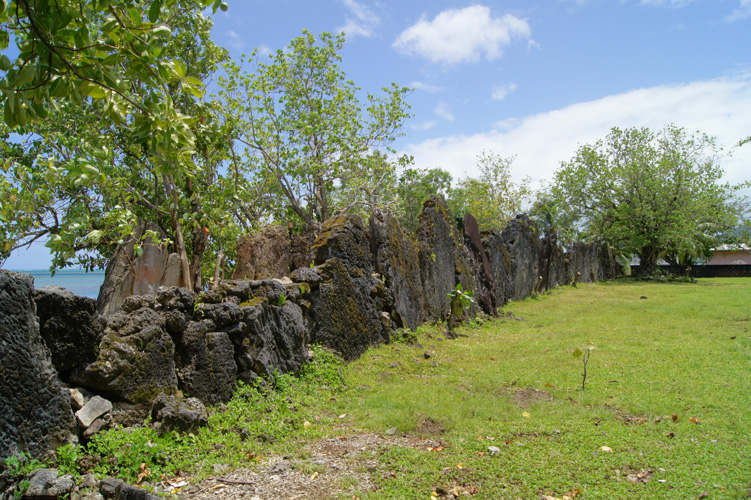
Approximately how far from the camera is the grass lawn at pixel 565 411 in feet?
12.8

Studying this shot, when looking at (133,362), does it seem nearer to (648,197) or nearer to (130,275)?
(130,275)

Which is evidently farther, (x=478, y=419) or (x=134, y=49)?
(x=478, y=419)

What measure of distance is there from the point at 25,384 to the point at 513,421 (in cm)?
431

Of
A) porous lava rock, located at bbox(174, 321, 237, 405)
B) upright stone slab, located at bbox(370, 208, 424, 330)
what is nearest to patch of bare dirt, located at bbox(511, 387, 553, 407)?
porous lava rock, located at bbox(174, 321, 237, 405)

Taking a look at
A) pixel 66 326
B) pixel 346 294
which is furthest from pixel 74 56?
pixel 346 294

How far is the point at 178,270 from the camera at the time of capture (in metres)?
7.45

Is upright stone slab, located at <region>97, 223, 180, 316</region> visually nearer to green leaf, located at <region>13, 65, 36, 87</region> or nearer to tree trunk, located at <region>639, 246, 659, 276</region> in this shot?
green leaf, located at <region>13, 65, 36, 87</region>

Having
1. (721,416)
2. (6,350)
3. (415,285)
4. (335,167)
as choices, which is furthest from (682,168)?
(6,350)

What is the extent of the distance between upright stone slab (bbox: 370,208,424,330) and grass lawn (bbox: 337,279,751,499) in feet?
1.83

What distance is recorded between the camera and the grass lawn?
391 cm

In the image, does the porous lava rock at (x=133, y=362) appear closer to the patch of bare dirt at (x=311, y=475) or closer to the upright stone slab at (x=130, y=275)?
the patch of bare dirt at (x=311, y=475)

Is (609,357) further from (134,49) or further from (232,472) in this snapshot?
(134,49)

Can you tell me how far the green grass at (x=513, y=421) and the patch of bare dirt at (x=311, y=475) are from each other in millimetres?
115

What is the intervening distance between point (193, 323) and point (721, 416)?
17.8 feet
